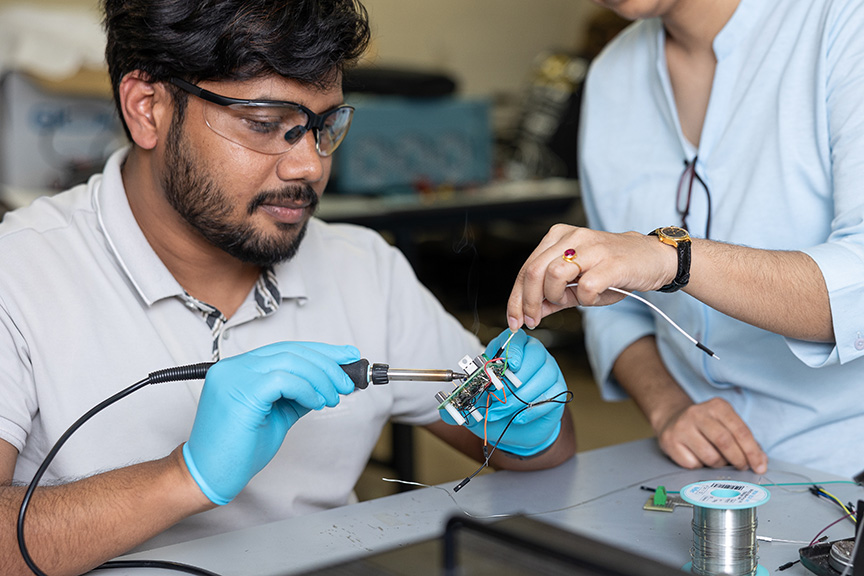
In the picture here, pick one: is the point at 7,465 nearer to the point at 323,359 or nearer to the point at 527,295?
the point at 323,359

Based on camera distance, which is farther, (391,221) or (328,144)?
(391,221)

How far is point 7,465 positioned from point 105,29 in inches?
28.4

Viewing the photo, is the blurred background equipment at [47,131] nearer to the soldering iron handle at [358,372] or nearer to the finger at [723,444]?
the soldering iron handle at [358,372]

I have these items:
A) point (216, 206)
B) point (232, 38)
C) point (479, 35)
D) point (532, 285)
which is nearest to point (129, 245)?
point (216, 206)

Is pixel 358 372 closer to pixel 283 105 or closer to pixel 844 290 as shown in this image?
pixel 283 105

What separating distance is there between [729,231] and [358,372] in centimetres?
68

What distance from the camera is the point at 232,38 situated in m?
1.25

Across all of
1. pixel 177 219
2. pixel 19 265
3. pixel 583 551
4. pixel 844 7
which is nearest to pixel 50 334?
pixel 19 265

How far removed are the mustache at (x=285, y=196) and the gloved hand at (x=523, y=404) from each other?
38cm

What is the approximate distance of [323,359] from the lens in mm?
1110

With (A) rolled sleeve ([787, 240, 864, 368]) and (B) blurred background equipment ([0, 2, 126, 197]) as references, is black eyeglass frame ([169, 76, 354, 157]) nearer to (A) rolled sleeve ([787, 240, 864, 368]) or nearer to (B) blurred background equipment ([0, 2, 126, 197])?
(A) rolled sleeve ([787, 240, 864, 368])

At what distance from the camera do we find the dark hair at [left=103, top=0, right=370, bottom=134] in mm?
1262

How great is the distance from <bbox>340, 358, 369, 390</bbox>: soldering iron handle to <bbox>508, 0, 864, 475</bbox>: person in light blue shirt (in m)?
0.21

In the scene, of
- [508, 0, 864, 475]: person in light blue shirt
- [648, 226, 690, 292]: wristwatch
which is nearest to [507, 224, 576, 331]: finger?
[508, 0, 864, 475]: person in light blue shirt
